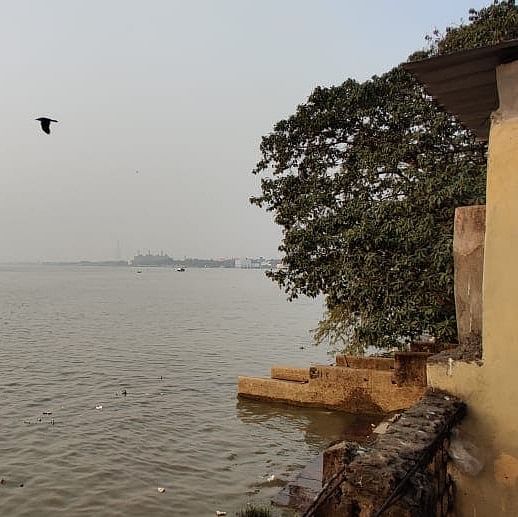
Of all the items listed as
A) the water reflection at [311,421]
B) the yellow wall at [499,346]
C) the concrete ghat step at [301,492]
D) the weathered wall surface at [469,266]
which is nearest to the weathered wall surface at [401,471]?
the yellow wall at [499,346]

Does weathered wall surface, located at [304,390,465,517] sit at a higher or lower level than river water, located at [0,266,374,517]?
higher

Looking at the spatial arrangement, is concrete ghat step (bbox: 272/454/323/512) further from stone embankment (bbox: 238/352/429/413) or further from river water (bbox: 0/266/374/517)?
stone embankment (bbox: 238/352/429/413)

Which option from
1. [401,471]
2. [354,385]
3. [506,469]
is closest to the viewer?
[401,471]

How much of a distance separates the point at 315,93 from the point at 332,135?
1346mm

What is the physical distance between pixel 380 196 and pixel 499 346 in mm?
10829

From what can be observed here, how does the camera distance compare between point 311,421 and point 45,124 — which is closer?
point 45,124

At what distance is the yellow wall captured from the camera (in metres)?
4.35

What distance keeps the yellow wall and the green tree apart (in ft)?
25.6

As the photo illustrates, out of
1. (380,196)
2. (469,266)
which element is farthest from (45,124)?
(380,196)

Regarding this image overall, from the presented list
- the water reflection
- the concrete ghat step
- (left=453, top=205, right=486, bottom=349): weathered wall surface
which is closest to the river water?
the water reflection

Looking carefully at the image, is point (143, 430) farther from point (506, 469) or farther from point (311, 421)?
point (506, 469)

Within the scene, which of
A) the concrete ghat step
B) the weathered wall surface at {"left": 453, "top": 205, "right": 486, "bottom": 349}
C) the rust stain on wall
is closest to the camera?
the rust stain on wall

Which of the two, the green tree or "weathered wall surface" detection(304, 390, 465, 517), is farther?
the green tree

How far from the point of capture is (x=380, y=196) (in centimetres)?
1485
